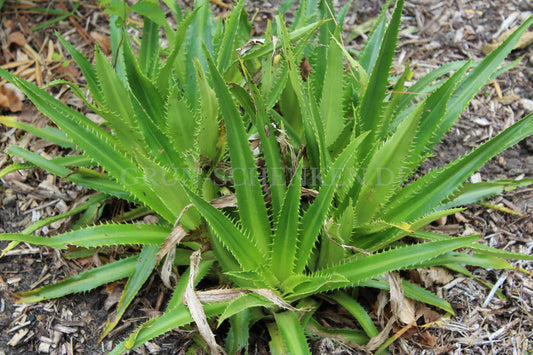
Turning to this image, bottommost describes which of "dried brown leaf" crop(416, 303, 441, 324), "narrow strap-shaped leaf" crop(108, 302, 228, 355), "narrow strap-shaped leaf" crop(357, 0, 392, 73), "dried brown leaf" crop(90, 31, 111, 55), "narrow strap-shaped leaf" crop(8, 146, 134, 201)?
"dried brown leaf" crop(416, 303, 441, 324)

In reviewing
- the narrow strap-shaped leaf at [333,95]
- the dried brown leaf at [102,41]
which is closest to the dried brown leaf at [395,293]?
the narrow strap-shaped leaf at [333,95]

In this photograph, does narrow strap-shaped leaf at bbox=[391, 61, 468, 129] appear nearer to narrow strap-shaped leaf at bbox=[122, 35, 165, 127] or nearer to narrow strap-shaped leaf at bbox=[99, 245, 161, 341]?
narrow strap-shaped leaf at bbox=[122, 35, 165, 127]

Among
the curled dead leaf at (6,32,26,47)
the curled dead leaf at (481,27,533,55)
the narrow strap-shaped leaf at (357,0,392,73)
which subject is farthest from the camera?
the curled dead leaf at (6,32,26,47)

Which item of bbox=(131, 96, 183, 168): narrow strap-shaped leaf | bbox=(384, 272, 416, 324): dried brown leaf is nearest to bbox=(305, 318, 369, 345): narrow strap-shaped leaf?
bbox=(384, 272, 416, 324): dried brown leaf

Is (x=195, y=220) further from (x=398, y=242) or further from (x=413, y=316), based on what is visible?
(x=413, y=316)

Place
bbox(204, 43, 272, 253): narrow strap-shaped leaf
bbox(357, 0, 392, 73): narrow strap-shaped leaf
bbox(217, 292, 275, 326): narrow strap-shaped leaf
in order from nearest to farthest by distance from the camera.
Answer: bbox(217, 292, 275, 326): narrow strap-shaped leaf
bbox(204, 43, 272, 253): narrow strap-shaped leaf
bbox(357, 0, 392, 73): narrow strap-shaped leaf

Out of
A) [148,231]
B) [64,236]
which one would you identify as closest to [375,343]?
[148,231]

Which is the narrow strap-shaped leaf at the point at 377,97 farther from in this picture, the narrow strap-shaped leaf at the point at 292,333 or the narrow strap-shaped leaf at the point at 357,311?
the narrow strap-shaped leaf at the point at 292,333
